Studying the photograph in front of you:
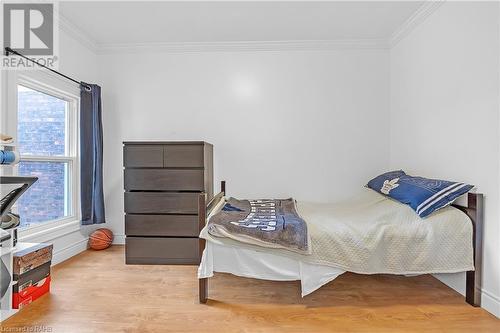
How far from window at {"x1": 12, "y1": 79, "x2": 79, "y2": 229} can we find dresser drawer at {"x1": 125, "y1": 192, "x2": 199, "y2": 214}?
0.83 m

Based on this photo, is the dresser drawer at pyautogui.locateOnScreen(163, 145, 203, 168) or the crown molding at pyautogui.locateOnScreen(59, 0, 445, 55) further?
the crown molding at pyautogui.locateOnScreen(59, 0, 445, 55)

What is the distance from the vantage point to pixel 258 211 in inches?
103

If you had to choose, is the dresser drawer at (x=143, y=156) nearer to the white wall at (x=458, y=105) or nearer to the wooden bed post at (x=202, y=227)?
the wooden bed post at (x=202, y=227)

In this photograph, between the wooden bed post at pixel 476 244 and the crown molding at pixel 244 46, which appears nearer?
the wooden bed post at pixel 476 244

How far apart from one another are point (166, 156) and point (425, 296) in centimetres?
254

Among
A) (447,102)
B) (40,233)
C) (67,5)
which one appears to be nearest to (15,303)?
(40,233)

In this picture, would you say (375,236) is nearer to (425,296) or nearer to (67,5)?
(425,296)

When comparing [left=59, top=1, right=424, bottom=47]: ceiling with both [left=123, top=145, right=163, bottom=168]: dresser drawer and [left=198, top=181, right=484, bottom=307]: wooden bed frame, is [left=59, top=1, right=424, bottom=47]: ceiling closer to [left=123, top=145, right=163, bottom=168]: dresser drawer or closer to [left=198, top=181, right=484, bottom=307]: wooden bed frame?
[left=123, top=145, right=163, bottom=168]: dresser drawer

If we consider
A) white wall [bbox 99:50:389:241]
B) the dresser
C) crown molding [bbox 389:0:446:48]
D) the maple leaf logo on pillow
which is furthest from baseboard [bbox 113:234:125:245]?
crown molding [bbox 389:0:446:48]

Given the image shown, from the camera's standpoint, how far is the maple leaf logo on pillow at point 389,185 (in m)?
2.65

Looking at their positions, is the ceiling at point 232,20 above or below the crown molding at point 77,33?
above

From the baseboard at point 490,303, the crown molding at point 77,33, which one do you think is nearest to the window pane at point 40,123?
the crown molding at point 77,33

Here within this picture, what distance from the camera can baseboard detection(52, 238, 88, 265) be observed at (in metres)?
2.86

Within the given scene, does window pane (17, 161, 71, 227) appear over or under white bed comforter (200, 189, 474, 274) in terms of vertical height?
over
